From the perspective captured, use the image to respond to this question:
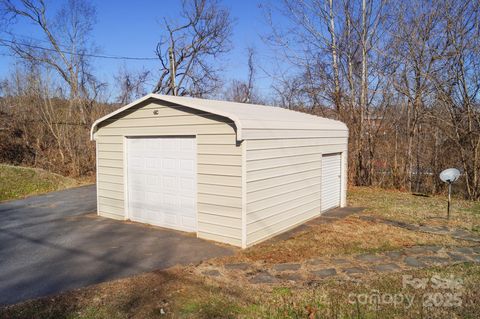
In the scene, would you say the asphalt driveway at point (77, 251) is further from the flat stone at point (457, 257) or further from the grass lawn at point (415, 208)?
the grass lawn at point (415, 208)

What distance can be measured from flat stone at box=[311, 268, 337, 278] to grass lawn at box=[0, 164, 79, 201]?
37.0 ft

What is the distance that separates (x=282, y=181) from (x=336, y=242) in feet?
5.04

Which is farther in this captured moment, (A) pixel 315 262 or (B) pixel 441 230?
(B) pixel 441 230

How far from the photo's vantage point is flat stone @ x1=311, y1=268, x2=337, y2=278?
470 centimetres

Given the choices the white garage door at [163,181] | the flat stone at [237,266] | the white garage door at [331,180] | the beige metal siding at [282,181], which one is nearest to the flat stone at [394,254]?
the beige metal siding at [282,181]

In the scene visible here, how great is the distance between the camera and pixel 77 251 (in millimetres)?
5965

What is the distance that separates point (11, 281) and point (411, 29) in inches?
554

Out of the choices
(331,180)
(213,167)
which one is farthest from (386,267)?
(331,180)

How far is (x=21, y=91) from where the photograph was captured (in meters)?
19.9

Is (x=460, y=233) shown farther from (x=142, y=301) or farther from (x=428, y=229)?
(x=142, y=301)

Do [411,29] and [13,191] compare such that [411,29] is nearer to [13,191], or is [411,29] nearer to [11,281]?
[11,281]

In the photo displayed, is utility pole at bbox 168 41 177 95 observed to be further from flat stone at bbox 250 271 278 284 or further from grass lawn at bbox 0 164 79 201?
flat stone at bbox 250 271 278 284

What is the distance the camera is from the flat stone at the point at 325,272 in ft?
15.4

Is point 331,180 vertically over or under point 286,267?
over
